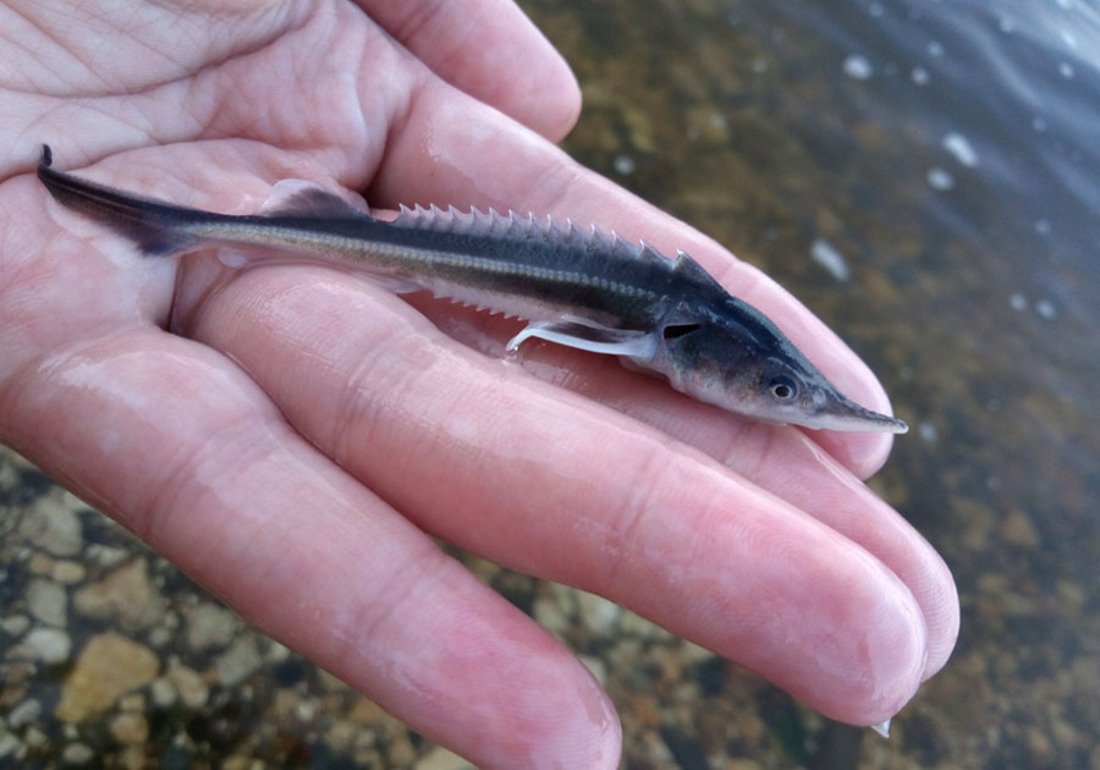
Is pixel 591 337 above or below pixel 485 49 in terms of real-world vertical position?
below

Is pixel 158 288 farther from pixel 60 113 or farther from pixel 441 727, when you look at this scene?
pixel 441 727

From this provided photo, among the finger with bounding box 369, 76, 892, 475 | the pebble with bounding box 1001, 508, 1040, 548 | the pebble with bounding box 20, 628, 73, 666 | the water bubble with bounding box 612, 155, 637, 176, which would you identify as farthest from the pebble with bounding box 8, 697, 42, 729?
the pebble with bounding box 1001, 508, 1040, 548

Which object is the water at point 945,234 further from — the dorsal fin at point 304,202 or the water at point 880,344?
the dorsal fin at point 304,202

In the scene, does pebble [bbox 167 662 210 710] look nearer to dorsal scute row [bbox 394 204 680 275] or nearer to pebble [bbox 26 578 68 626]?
pebble [bbox 26 578 68 626]

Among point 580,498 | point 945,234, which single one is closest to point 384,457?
point 580,498

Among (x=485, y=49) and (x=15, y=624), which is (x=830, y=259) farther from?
(x=15, y=624)

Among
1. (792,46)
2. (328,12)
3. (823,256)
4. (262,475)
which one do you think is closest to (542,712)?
(262,475)
